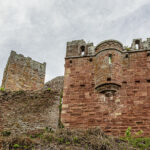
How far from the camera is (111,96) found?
39.5 feet

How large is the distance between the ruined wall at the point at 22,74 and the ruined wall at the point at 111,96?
6.50 meters

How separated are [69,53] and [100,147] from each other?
6.71 m

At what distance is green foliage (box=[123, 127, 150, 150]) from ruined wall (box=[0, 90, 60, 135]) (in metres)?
3.33

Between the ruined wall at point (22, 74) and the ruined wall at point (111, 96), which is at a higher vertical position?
the ruined wall at point (22, 74)

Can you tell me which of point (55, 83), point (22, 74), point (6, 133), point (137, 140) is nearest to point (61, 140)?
point (6, 133)

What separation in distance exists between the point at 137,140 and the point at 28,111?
16.7 ft

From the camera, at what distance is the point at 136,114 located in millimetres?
11430

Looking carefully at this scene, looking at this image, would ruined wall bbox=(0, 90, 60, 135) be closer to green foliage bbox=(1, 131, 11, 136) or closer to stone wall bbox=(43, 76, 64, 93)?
green foliage bbox=(1, 131, 11, 136)

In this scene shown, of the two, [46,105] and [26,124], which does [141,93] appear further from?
[26,124]

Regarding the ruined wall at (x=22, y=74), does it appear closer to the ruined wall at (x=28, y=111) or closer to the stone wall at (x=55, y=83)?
the stone wall at (x=55, y=83)

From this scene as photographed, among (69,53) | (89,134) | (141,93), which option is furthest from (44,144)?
(69,53)

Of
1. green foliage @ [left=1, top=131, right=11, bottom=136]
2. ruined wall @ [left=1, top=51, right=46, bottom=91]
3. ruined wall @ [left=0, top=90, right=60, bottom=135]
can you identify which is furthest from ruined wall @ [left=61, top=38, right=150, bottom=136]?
ruined wall @ [left=1, top=51, right=46, bottom=91]

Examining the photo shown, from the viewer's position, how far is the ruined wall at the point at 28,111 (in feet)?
37.1

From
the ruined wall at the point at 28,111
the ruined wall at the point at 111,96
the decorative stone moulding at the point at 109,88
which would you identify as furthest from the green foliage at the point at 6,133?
the decorative stone moulding at the point at 109,88
